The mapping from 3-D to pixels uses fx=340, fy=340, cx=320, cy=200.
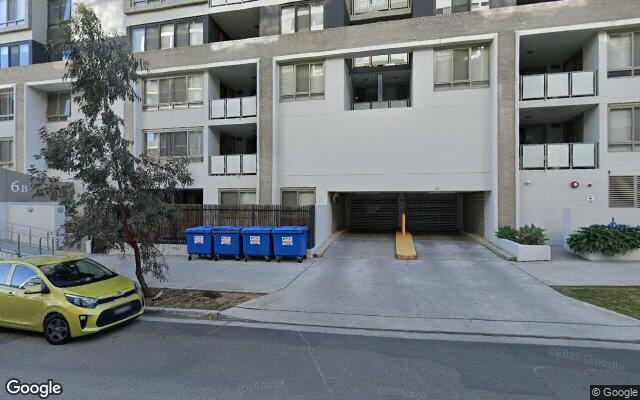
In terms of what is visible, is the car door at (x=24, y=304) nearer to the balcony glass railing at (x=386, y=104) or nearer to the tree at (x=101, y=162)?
the tree at (x=101, y=162)

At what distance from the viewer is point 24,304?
5.87 meters

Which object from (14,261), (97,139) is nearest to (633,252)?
(97,139)

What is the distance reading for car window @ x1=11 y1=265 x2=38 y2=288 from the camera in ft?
20.0

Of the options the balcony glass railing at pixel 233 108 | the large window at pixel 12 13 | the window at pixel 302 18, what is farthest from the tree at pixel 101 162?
the large window at pixel 12 13

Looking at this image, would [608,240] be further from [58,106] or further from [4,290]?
[58,106]

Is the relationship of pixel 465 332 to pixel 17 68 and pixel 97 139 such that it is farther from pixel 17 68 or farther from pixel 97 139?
pixel 17 68

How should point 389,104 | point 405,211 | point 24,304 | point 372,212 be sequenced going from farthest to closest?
point 372,212, point 405,211, point 389,104, point 24,304

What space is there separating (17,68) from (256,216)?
18323 mm

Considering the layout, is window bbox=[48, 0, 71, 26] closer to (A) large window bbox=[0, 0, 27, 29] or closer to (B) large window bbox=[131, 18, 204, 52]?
(A) large window bbox=[0, 0, 27, 29]

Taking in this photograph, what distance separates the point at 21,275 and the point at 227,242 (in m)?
6.27

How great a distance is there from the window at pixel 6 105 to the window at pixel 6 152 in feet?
4.51

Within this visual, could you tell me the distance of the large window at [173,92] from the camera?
17.4 m

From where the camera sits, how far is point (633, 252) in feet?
35.6

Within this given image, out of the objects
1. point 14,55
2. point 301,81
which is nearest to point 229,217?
point 301,81
